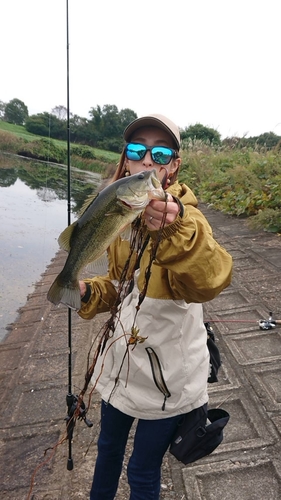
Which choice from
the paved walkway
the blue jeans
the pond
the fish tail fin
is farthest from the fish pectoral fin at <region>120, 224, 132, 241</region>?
the pond

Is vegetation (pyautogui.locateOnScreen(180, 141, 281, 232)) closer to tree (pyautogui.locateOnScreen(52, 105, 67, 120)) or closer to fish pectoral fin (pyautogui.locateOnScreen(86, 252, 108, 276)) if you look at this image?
tree (pyautogui.locateOnScreen(52, 105, 67, 120))

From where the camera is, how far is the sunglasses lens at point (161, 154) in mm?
1887

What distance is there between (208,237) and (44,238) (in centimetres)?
1038

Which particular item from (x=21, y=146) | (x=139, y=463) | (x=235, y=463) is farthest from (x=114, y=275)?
(x=21, y=146)

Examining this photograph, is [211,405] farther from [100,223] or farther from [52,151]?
[52,151]

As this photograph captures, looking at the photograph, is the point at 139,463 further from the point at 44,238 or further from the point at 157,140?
the point at 44,238

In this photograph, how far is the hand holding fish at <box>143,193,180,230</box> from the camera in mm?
1316

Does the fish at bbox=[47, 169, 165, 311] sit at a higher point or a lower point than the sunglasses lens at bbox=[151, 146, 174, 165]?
lower

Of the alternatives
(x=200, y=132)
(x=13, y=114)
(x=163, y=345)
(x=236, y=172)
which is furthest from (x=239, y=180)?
(x=13, y=114)

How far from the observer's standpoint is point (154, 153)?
1.90 metres

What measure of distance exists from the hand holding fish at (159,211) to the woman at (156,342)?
64 millimetres

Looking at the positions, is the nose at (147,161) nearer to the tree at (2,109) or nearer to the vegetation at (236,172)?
the vegetation at (236,172)

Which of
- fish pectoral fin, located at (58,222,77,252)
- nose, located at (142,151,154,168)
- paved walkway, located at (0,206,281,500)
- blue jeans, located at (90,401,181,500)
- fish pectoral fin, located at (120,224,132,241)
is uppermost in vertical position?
nose, located at (142,151,154,168)

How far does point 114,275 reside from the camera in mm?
2088
